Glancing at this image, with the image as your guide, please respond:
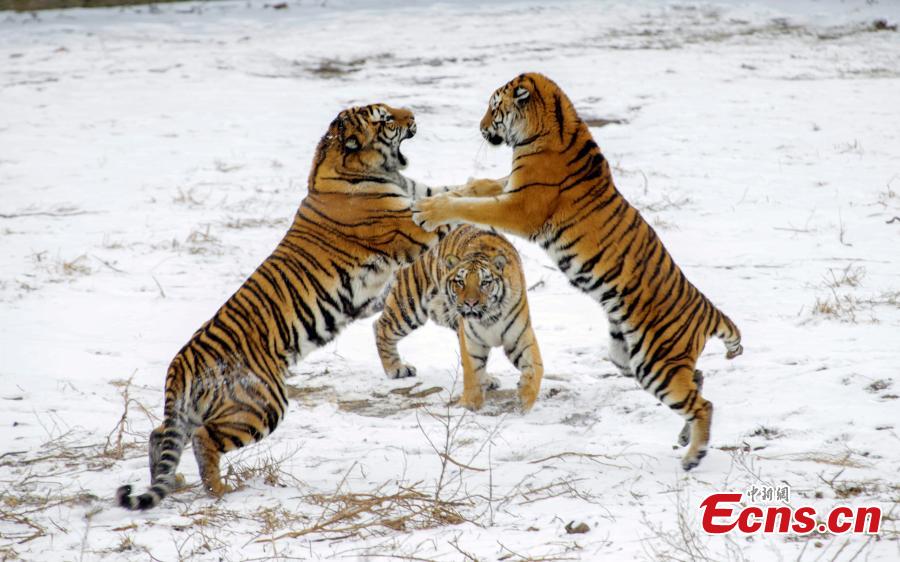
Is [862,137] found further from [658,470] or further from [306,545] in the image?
[306,545]

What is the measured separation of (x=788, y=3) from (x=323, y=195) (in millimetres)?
13285

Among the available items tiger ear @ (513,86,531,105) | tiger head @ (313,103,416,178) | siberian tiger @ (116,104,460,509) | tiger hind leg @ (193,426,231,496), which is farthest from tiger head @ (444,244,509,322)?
tiger hind leg @ (193,426,231,496)

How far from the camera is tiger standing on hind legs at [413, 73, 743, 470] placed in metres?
4.97

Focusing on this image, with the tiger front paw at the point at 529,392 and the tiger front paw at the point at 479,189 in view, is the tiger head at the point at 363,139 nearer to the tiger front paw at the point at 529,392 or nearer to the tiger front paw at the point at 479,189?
the tiger front paw at the point at 479,189

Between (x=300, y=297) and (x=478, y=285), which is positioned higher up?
(x=300, y=297)

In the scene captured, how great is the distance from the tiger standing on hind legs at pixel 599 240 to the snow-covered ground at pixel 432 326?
0.46m

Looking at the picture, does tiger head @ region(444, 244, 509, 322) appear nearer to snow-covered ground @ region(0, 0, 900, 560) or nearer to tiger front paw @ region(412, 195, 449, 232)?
snow-covered ground @ region(0, 0, 900, 560)

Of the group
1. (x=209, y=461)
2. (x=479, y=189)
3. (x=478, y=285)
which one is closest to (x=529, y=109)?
(x=479, y=189)

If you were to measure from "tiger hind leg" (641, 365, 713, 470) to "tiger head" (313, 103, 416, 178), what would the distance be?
5.86 feet

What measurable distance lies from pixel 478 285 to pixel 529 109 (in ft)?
4.12

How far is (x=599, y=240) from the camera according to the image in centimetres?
504

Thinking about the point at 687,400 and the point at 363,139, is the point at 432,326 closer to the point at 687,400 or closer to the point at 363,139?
the point at 363,139

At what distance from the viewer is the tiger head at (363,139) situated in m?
5.39

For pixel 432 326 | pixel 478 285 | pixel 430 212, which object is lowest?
pixel 432 326
